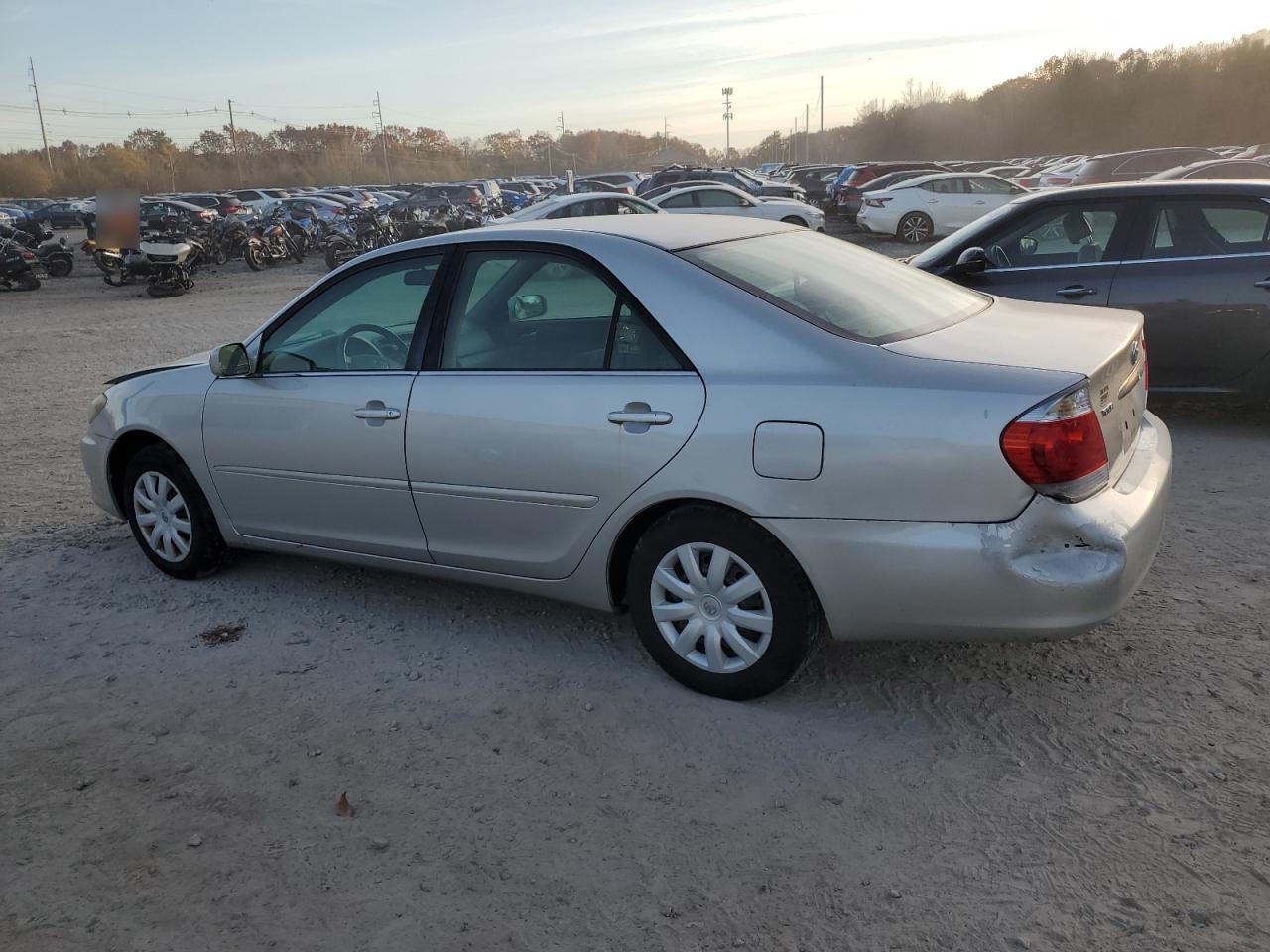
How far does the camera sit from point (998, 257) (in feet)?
23.1

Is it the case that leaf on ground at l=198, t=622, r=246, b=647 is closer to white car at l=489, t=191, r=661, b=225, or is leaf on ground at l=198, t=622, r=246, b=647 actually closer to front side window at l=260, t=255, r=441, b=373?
front side window at l=260, t=255, r=441, b=373

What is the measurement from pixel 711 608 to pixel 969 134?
295ft

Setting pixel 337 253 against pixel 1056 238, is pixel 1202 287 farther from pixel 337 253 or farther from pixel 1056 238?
pixel 337 253


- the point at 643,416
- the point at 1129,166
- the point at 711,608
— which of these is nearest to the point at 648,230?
the point at 643,416

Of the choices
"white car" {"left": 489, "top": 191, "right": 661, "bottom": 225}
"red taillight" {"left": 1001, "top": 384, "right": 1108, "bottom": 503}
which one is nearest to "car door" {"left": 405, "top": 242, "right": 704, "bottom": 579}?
"red taillight" {"left": 1001, "top": 384, "right": 1108, "bottom": 503}

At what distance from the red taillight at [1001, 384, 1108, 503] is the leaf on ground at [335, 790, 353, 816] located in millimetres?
2143

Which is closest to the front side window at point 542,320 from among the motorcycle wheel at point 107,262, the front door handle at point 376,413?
the front door handle at point 376,413

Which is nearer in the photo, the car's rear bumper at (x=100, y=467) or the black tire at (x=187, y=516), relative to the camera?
the black tire at (x=187, y=516)

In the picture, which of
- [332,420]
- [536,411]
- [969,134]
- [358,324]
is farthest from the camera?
[969,134]

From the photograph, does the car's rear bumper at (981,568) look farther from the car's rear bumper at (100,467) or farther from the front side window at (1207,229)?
the front side window at (1207,229)

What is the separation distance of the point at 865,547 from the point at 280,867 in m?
1.87

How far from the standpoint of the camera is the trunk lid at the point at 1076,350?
3.13 m

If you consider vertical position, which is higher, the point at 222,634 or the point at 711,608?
the point at 711,608

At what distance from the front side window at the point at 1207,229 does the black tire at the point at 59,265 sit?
2421 cm
